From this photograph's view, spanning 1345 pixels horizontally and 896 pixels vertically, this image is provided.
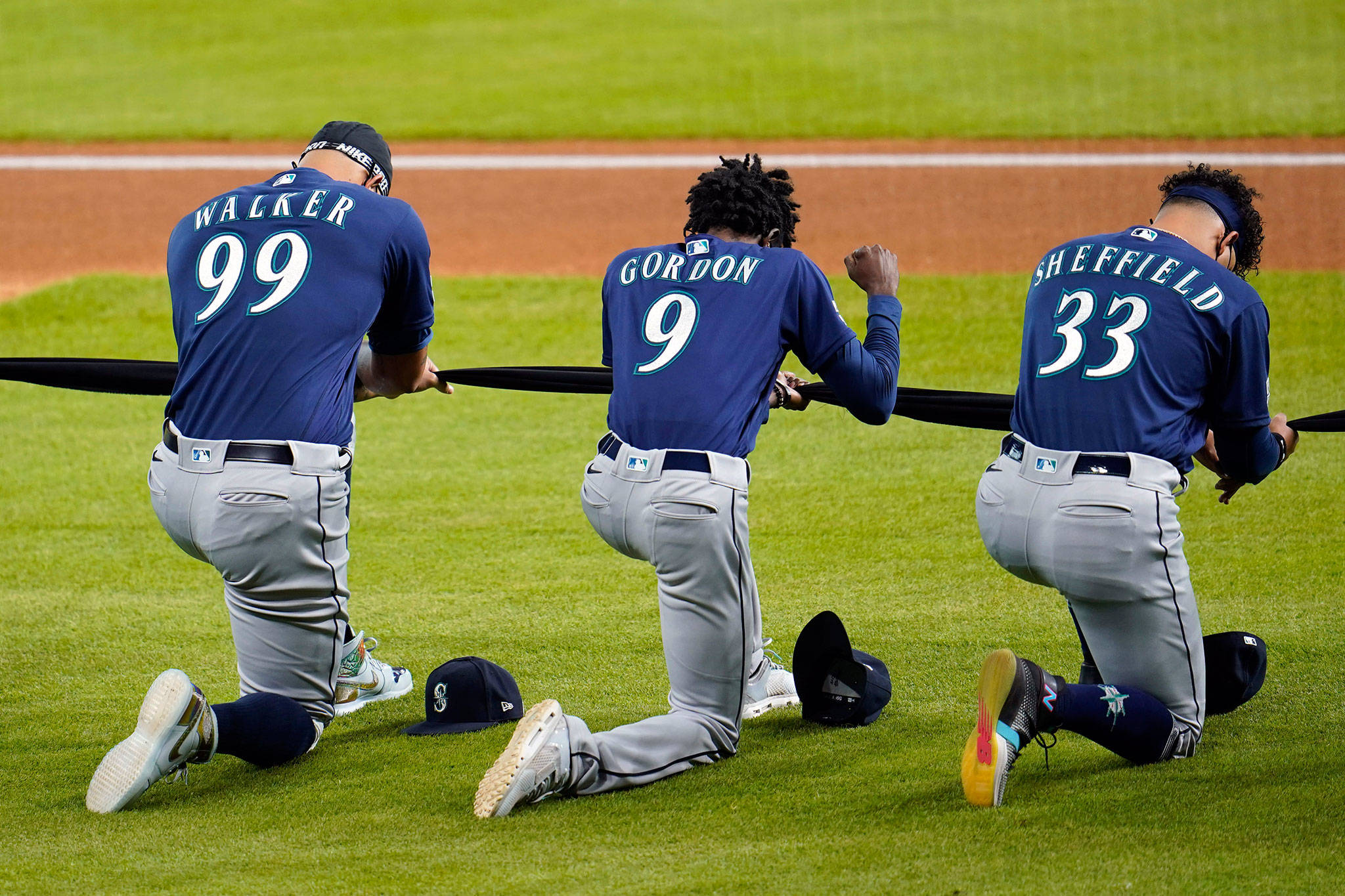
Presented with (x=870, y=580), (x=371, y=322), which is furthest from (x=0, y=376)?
(x=870, y=580)

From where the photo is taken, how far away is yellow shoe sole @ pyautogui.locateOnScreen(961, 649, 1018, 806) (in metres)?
3.68

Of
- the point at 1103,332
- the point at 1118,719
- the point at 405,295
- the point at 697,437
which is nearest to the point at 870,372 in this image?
the point at 697,437

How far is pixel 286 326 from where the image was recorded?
395cm

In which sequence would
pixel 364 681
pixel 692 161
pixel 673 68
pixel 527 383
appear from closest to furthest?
pixel 364 681 < pixel 527 383 < pixel 692 161 < pixel 673 68

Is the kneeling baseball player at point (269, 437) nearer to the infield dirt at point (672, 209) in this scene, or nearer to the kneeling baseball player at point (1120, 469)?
the kneeling baseball player at point (1120, 469)

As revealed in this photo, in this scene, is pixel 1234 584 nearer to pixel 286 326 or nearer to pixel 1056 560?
pixel 1056 560

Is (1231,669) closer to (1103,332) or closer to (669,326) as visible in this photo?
(1103,332)

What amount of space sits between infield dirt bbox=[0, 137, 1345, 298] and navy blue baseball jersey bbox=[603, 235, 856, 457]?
7.95m

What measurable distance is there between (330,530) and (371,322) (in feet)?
2.08

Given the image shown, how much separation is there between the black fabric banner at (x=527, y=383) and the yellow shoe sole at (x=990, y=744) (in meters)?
1.06

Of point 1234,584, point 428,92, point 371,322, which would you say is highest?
point 428,92

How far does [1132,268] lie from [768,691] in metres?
1.73

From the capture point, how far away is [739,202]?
417cm

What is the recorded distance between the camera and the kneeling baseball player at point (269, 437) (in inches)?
153
